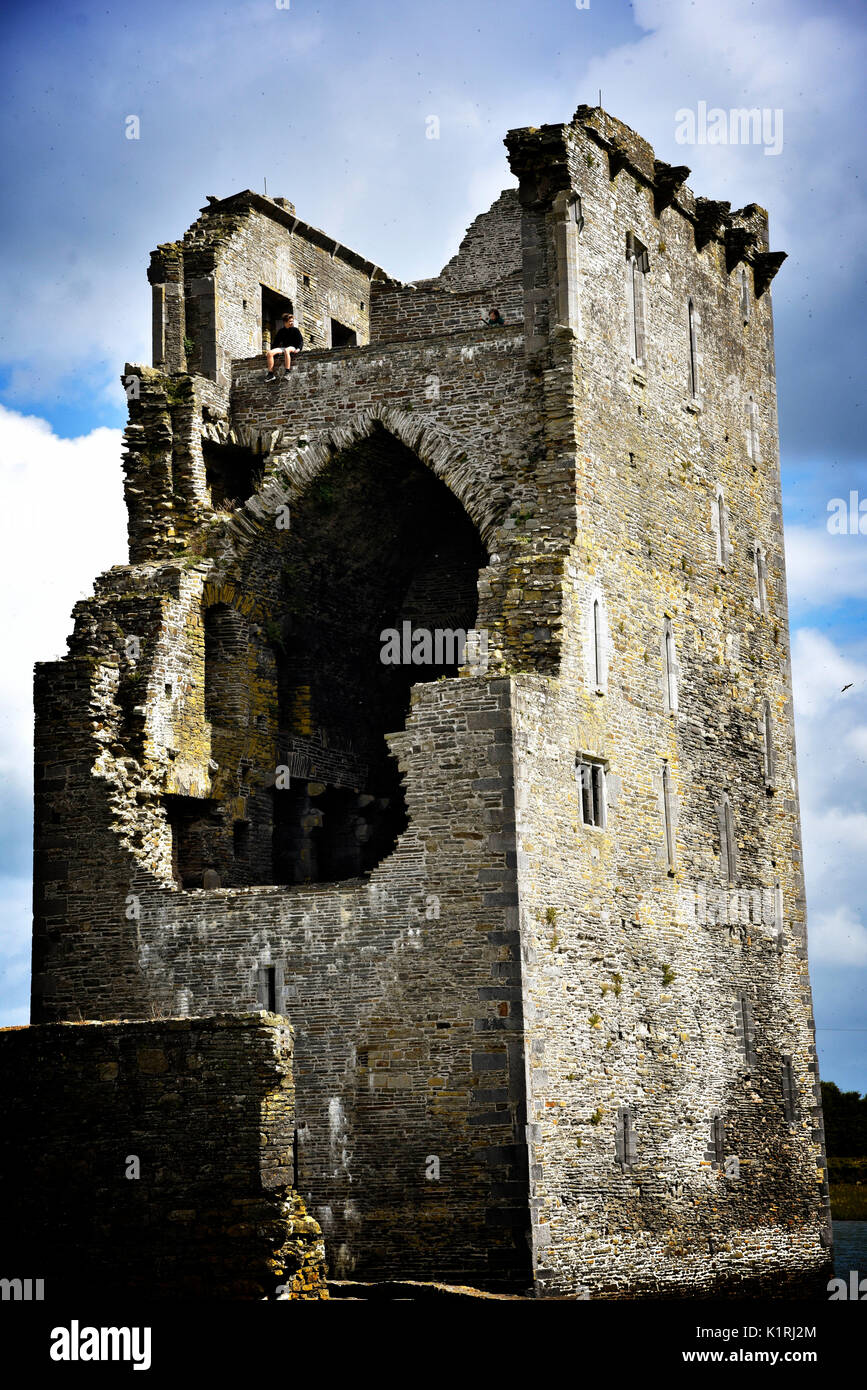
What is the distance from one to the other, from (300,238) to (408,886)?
14.0 metres

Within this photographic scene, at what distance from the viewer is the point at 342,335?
136ft

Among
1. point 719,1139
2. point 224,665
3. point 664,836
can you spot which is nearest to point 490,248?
point 224,665

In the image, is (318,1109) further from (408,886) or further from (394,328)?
(394,328)

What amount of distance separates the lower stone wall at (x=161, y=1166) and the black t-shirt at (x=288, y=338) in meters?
15.0

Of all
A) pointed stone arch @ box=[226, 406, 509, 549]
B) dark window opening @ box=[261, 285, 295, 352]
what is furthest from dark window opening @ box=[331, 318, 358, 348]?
pointed stone arch @ box=[226, 406, 509, 549]

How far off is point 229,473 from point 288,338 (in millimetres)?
4087

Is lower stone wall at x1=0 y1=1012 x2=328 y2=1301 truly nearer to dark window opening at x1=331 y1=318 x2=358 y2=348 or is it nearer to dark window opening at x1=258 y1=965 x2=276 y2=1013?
dark window opening at x1=258 y1=965 x2=276 y2=1013

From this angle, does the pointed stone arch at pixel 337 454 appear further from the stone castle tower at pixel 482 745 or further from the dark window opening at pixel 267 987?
the dark window opening at pixel 267 987

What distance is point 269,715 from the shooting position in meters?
34.8

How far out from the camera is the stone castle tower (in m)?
29.4

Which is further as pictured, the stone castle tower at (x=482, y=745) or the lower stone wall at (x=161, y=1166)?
the stone castle tower at (x=482, y=745)

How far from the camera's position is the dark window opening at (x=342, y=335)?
1620 inches

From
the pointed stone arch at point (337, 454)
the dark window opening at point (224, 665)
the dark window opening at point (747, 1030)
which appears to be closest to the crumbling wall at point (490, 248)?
the pointed stone arch at point (337, 454)

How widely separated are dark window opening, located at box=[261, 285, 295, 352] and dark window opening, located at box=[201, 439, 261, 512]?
3.10m
